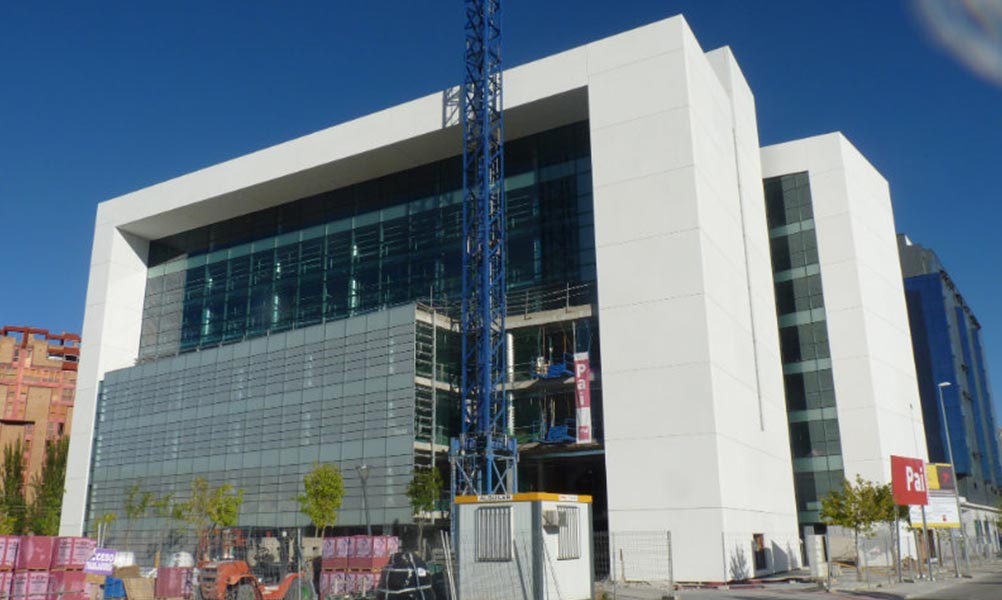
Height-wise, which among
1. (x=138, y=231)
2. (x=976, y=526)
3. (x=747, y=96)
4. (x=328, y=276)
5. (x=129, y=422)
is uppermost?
(x=747, y=96)

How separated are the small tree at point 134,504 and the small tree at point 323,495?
14.5m

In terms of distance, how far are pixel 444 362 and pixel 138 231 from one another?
29.6 meters

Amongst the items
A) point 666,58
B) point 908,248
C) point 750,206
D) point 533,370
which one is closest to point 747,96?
point 750,206

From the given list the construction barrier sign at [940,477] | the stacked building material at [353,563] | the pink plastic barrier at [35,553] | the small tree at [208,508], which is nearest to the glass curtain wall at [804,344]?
the construction barrier sign at [940,477]

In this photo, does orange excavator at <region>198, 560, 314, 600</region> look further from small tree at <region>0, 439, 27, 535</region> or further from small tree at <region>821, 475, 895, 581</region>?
small tree at <region>0, 439, 27, 535</region>

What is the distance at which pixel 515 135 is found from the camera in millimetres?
49469

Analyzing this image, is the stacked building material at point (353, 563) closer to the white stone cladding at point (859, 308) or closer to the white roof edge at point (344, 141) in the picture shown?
the white roof edge at point (344, 141)

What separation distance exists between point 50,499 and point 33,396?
3822cm

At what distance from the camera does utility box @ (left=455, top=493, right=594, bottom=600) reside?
2319 cm

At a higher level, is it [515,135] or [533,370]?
[515,135]

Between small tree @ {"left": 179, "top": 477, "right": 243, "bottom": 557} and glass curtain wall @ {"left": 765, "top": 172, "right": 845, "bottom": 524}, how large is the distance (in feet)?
106

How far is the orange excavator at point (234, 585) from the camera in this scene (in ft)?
86.9

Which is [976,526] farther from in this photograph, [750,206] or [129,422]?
[129,422]

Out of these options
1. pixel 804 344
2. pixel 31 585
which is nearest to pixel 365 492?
pixel 31 585
